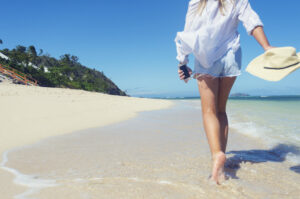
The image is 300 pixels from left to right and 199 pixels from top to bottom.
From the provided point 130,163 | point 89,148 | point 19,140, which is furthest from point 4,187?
point 19,140

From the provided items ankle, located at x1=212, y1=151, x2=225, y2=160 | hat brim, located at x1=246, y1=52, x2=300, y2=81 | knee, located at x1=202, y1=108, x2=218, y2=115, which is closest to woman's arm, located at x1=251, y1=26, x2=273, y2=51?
hat brim, located at x1=246, y1=52, x2=300, y2=81

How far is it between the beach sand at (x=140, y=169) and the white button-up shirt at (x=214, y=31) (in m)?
0.88

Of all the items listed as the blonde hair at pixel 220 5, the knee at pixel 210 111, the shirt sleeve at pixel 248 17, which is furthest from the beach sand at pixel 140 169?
Result: the blonde hair at pixel 220 5

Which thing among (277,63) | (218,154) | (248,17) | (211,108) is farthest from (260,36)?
(218,154)

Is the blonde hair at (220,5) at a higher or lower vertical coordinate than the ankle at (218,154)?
higher

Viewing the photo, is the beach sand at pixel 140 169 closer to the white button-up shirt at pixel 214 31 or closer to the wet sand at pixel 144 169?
the wet sand at pixel 144 169

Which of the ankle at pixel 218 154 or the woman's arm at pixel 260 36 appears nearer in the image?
the woman's arm at pixel 260 36

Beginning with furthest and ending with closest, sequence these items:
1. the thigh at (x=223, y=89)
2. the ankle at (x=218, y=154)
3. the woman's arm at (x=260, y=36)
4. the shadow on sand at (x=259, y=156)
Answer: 1. the shadow on sand at (x=259, y=156)
2. the thigh at (x=223, y=89)
3. the ankle at (x=218, y=154)
4. the woman's arm at (x=260, y=36)

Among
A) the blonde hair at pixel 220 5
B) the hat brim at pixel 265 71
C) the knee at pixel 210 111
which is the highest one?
the blonde hair at pixel 220 5

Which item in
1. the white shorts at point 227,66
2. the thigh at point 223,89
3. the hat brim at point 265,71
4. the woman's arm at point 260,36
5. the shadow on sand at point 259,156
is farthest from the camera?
the shadow on sand at point 259,156

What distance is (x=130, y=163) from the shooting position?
2.08 meters

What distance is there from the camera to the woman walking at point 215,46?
5.54 ft

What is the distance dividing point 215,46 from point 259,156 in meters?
1.40

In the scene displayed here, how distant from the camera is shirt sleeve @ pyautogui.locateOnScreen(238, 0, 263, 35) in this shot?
63.9 inches
